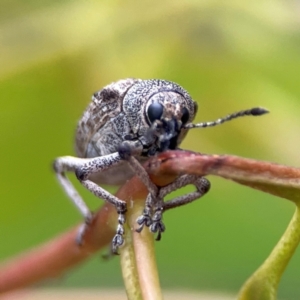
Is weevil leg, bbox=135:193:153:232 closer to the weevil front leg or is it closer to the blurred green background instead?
the weevil front leg

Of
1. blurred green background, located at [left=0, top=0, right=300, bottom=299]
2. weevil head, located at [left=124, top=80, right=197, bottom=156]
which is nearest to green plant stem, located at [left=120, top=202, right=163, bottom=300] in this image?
weevil head, located at [left=124, top=80, right=197, bottom=156]

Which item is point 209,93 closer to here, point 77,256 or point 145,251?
point 77,256

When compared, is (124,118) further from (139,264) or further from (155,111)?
(139,264)

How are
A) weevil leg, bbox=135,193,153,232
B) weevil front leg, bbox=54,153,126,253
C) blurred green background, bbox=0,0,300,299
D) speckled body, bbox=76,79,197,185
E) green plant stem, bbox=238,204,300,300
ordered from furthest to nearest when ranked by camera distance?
1. blurred green background, bbox=0,0,300,299
2. speckled body, bbox=76,79,197,185
3. weevil front leg, bbox=54,153,126,253
4. weevil leg, bbox=135,193,153,232
5. green plant stem, bbox=238,204,300,300

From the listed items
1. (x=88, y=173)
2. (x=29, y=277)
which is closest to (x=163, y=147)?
(x=88, y=173)

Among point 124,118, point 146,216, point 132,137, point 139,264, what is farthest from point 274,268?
point 124,118

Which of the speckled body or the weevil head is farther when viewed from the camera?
the speckled body

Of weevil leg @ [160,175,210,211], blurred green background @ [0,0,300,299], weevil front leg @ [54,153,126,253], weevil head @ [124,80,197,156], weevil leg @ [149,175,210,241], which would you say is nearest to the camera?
weevil front leg @ [54,153,126,253]

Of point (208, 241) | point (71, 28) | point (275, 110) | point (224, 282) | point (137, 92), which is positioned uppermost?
Result: point (71, 28)
